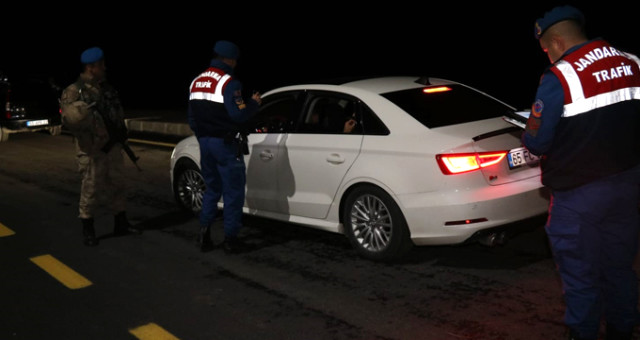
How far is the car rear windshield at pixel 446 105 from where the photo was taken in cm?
550

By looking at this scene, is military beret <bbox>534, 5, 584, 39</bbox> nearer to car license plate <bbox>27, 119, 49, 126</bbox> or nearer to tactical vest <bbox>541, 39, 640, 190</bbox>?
tactical vest <bbox>541, 39, 640, 190</bbox>

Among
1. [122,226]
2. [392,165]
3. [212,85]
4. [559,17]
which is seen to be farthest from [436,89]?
[122,226]

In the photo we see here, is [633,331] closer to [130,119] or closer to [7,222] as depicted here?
[7,222]

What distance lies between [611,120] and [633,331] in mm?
1382

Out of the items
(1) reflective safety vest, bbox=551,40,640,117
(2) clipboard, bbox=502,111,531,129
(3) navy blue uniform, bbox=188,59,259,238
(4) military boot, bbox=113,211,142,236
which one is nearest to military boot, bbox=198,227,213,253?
(3) navy blue uniform, bbox=188,59,259,238

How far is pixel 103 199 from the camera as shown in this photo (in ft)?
28.1

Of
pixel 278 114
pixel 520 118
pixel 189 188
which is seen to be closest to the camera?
pixel 520 118

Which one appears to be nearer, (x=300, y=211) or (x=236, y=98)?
(x=236, y=98)

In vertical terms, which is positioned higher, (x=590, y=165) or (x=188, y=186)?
(x=590, y=165)

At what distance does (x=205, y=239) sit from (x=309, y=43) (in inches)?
1049

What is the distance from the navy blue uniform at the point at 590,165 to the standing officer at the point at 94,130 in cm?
410

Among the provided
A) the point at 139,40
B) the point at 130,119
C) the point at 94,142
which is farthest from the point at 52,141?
the point at 139,40

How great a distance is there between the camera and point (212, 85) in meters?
5.83

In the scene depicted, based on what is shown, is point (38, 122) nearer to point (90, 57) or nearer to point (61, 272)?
point (90, 57)
